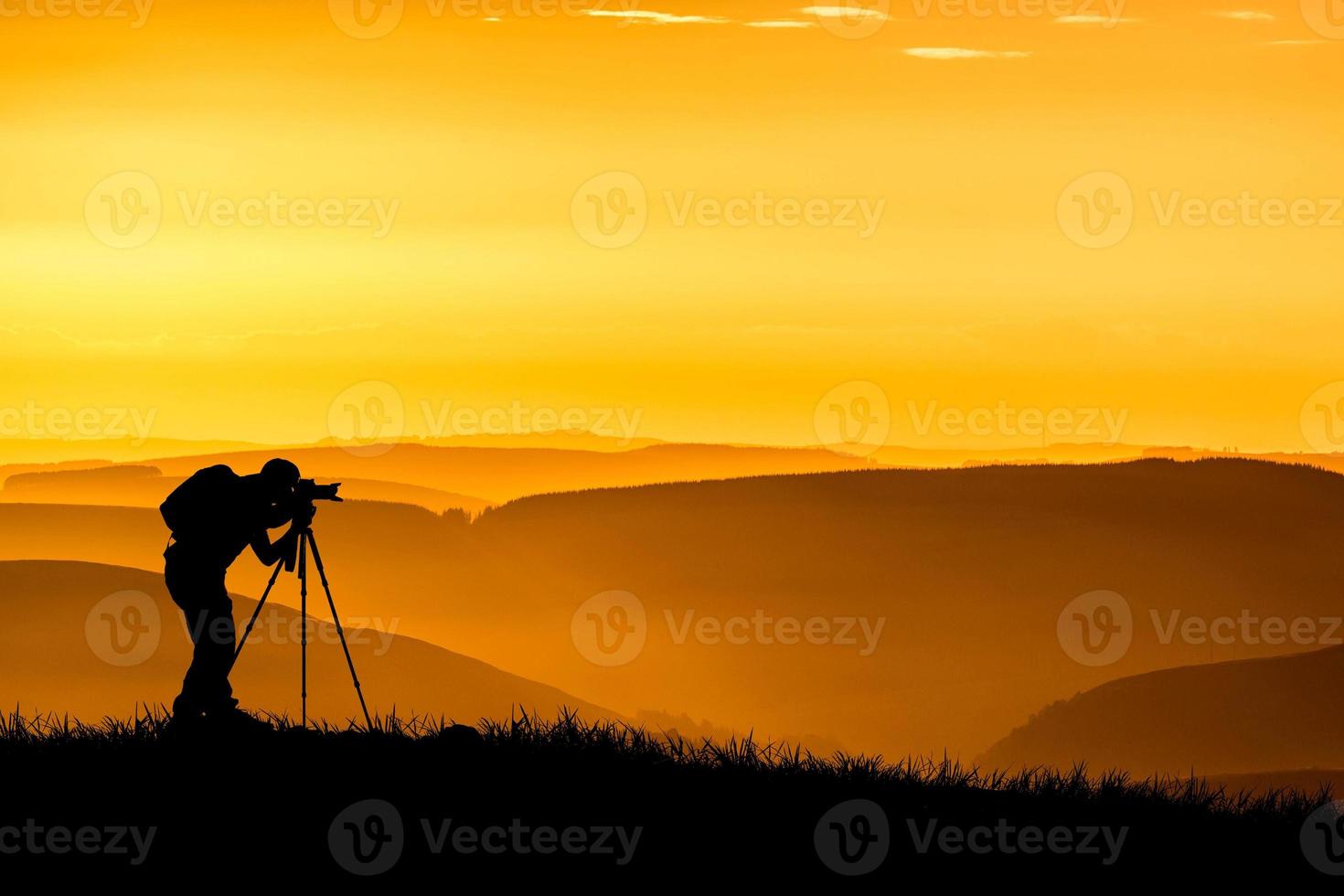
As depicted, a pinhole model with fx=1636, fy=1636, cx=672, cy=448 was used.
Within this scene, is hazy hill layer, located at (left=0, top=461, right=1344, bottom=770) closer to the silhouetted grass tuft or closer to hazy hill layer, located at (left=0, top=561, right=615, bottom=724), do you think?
hazy hill layer, located at (left=0, top=561, right=615, bottom=724)

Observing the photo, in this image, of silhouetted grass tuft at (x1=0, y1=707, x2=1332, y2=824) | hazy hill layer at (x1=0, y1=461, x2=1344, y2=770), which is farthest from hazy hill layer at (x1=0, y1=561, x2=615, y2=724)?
silhouetted grass tuft at (x1=0, y1=707, x2=1332, y2=824)

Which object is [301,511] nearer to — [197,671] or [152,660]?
[197,671]

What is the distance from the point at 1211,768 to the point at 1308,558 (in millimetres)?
94673

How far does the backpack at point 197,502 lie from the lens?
14.5 meters

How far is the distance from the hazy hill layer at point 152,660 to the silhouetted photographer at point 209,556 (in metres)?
93.3

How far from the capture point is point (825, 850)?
38.9ft

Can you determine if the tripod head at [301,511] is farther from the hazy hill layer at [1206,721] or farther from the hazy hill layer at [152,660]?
the hazy hill layer at [1206,721]

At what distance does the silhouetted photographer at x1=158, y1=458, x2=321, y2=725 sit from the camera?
14.5 m

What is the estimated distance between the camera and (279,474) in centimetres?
1502

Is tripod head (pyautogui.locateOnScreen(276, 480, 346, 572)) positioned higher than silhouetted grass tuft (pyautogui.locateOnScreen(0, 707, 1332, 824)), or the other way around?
tripod head (pyautogui.locateOnScreen(276, 480, 346, 572))

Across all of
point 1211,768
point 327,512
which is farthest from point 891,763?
point 327,512

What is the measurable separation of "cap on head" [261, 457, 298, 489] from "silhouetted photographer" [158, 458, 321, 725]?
0.03 m

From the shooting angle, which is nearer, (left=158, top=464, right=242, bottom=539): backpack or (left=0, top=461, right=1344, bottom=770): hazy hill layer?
(left=158, top=464, right=242, bottom=539): backpack

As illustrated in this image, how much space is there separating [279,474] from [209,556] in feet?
3.20
